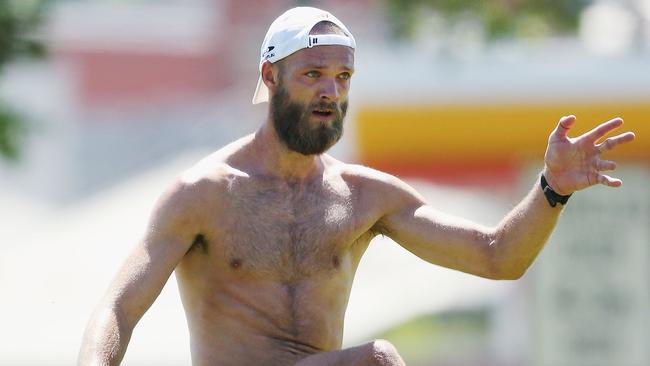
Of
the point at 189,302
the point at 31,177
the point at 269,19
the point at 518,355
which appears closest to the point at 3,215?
the point at 31,177

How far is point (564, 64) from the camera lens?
58.2 ft

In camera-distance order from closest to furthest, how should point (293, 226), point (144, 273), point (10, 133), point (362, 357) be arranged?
point (362, 357), point (144, 273), point (293, 226), point (10, 133)

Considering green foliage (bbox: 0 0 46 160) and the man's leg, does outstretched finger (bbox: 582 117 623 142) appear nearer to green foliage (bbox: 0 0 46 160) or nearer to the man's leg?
the man's leg

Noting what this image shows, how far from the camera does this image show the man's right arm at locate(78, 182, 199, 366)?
22.6ft

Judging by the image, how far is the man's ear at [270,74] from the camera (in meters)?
7.46

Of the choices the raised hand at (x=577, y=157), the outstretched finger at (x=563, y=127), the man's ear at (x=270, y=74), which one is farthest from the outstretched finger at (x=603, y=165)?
the man's ear at (x=270, y=74)

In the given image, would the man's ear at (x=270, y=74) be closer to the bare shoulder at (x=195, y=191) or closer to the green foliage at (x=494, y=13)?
the bare shoulder at (x=195, y=191)

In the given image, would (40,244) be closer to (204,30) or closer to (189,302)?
(204,30)

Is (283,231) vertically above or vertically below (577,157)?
below

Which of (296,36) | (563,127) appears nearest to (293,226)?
(296,36)

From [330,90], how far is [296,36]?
28 centimetres

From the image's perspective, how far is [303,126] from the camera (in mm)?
7305

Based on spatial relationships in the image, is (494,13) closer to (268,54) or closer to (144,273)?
(268,54)

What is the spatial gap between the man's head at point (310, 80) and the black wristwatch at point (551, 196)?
2.70 ft
